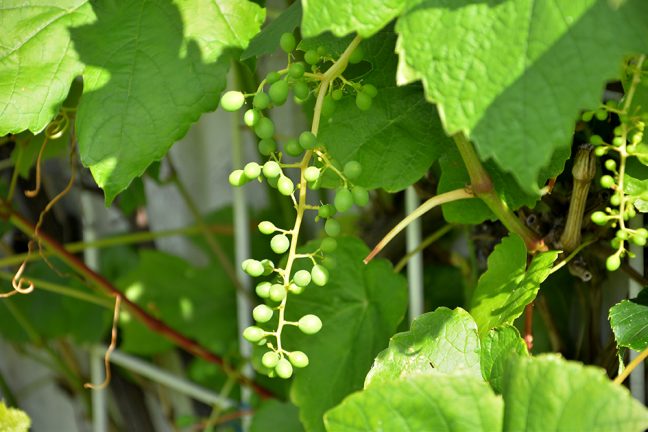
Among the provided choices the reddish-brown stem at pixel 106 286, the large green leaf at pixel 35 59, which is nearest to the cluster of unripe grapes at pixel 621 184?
the large green leaf at pixel 35 59

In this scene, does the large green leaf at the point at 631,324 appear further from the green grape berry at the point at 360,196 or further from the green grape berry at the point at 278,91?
the green grape berry at the point at 278,91

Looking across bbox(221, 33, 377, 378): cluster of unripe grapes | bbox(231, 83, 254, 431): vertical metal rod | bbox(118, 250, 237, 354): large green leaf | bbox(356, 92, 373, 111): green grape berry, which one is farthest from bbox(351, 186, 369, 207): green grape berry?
bbox(118, 250, 237, 354): large green leaf

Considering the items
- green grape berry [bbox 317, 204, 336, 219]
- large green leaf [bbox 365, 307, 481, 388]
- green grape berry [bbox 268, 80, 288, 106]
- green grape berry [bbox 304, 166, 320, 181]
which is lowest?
large green leaf [bbox 365, 307, 481, 388]

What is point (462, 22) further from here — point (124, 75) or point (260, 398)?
point (260, 398)

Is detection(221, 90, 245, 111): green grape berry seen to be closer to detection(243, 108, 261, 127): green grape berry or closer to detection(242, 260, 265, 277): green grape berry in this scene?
detection(243, 108, 261, 127): green grape berry

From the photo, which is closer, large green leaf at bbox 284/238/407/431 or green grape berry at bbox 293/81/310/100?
green grape berry at bbox 293/81/310/100

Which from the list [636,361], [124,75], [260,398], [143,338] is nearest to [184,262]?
[143,338]
